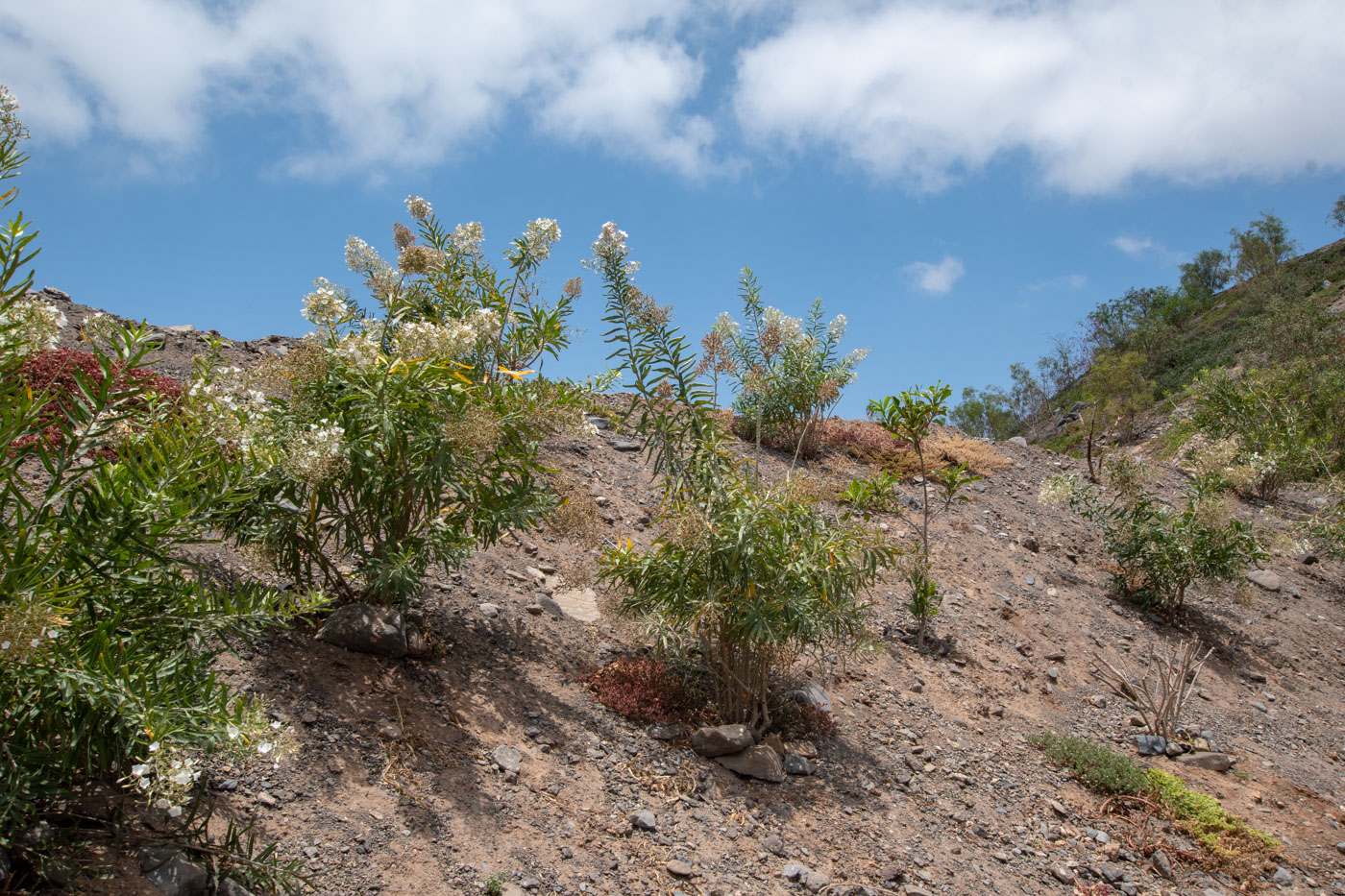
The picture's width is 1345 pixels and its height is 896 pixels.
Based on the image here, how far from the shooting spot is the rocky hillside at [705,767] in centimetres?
359

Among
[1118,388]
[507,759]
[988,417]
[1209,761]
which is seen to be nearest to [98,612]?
[507,759]

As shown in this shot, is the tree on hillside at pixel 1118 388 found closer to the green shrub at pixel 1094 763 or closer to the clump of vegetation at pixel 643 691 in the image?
the green shrub at pixel 1094 763

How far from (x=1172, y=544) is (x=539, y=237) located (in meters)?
7.99

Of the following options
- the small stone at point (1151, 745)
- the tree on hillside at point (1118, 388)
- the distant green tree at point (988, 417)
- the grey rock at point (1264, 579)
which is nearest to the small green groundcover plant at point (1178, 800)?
the small stone at point (1151, 745)

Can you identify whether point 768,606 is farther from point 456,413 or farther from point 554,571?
point 554,571

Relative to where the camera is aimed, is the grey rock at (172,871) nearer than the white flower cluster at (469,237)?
Yes

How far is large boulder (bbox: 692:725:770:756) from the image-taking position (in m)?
4.77

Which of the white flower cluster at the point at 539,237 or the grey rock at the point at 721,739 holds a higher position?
the white flower cluster at the point at 539,237

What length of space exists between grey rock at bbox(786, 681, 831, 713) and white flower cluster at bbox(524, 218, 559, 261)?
11.4ft

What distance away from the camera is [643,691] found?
5.16 metres

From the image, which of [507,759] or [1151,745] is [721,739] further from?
[1151,745]

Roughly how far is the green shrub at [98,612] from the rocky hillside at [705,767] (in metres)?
0.32

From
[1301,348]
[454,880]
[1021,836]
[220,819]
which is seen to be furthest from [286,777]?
[1301,348]

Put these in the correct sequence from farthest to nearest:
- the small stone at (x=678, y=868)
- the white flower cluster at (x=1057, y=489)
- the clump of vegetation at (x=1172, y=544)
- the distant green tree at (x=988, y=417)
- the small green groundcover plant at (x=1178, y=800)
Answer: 1. the distant green tree at (x=988, y=417)
2. the white flower cluster at (x=1057, y=489)
3. the clump of vegetation at (x=1172, y=544)
4. the small green groundcover plant at (x=1178, y=800)
5. the small stone at (x=678, y=868)
